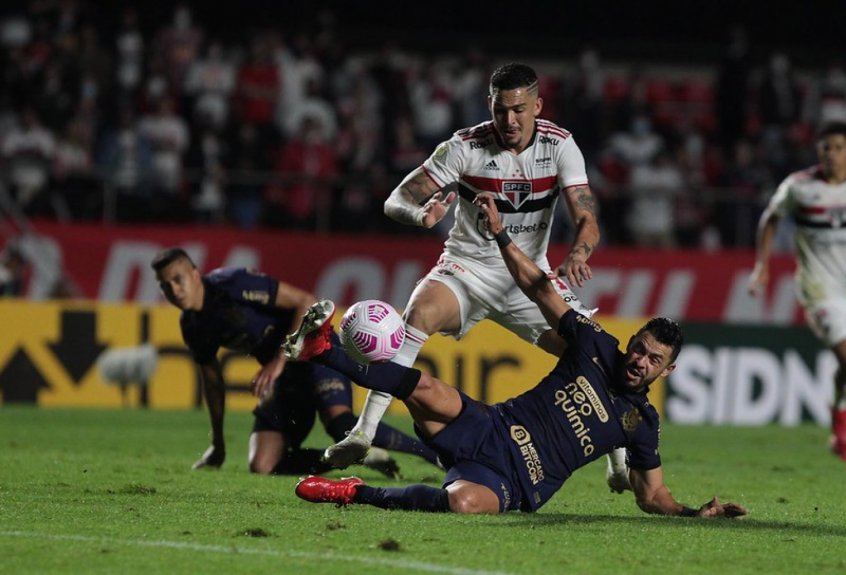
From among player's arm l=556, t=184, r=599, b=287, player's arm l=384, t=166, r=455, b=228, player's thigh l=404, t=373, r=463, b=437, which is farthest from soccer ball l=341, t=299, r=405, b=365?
player's arm l=556, t=184, r=599, b=287

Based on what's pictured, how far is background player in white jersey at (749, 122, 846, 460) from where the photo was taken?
40.8 ft

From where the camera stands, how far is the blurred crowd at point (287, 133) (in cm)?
1817

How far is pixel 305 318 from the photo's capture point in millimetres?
7133

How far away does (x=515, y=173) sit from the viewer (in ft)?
29.3

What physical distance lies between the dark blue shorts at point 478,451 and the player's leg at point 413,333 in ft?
1.52

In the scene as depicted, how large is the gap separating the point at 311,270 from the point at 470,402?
1107cm

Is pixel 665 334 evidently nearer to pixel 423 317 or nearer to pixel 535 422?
pixel 535 422

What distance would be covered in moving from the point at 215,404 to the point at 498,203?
2.52 m

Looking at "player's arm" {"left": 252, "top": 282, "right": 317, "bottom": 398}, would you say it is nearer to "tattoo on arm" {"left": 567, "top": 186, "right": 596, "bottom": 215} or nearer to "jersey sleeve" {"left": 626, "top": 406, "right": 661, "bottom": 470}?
"tattoo on arm" {"left": 567, "top": 186, "right": 596, "bottom": 215}

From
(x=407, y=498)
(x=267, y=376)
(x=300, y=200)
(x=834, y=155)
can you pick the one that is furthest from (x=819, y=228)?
(x=300, y=200)

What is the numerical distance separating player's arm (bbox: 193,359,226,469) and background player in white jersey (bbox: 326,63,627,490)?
1.87 meters

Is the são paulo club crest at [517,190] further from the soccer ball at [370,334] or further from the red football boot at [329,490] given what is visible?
the red football boot at [329,490]

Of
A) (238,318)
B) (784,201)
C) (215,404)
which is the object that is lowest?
(215,404)

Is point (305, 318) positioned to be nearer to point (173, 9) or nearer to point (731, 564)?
point (731, 564)
